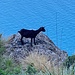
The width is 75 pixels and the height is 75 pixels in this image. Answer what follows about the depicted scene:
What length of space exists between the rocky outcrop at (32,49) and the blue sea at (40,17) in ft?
8.63

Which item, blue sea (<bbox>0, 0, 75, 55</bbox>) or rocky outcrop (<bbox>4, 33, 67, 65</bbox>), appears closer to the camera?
rocky outcrop (<bbox>4, 33, 67, 65</bbox>)

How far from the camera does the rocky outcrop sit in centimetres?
611

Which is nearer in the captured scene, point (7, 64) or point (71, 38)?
point (7, 64)

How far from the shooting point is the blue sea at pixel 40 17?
10.4 meters

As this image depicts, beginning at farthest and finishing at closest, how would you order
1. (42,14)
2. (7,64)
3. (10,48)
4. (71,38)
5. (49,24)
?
(42,14) → (49,24) → (71,38) → (10,48) → (7,64)

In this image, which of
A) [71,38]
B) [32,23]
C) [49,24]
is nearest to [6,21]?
[32,23]

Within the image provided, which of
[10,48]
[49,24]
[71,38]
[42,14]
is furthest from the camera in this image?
[42,14]

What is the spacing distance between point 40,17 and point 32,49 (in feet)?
17.3

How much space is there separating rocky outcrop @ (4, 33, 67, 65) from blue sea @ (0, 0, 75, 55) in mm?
2632

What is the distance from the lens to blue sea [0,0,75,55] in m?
10.4

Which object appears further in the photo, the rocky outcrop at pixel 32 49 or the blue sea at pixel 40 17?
the blue sea at pixel 40 17

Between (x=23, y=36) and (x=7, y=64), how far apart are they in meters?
1.78

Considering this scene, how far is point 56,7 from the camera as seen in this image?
1225cm

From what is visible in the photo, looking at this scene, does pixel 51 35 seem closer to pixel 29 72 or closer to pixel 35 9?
pixel 35 9
